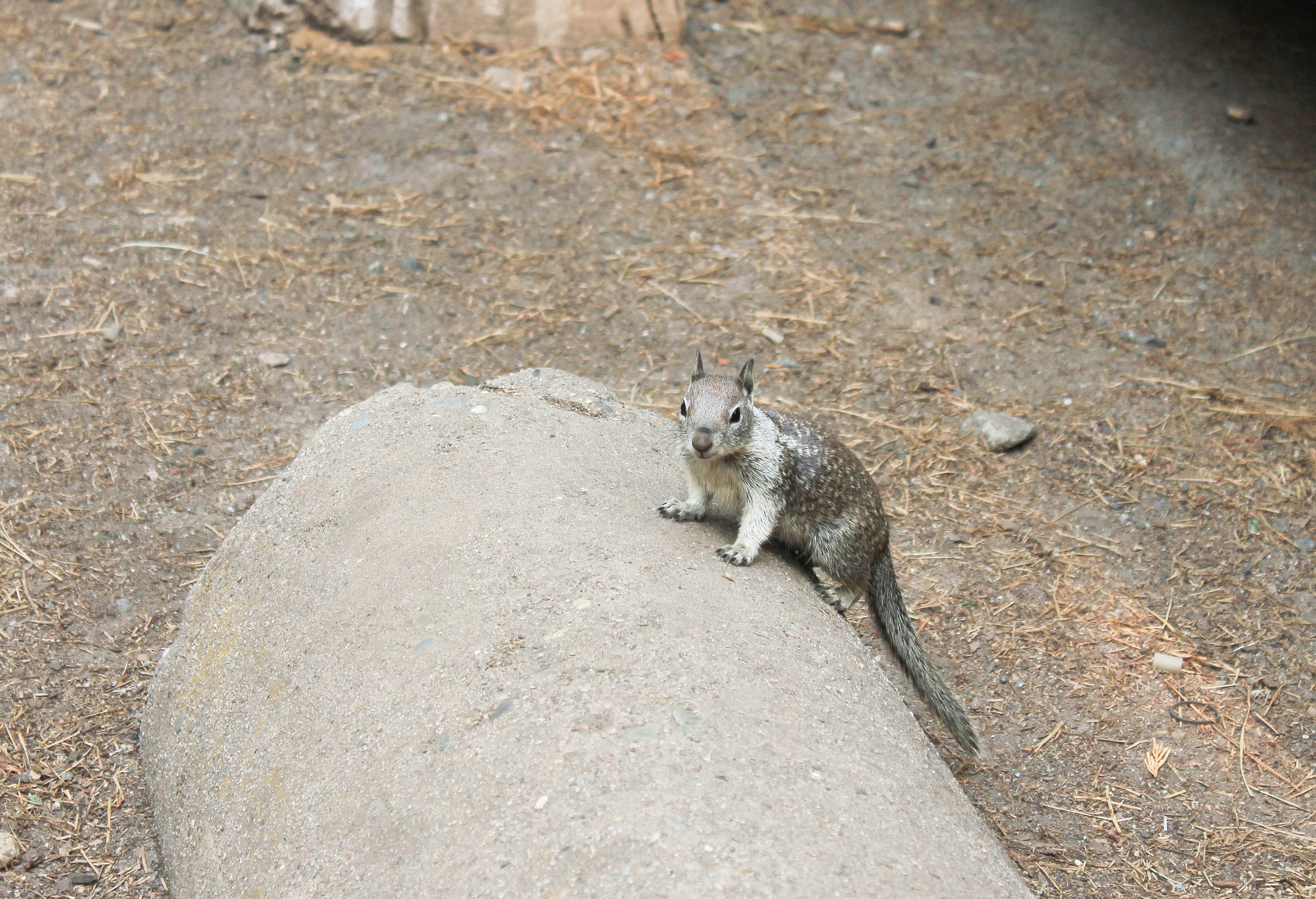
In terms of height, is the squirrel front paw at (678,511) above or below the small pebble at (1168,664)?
above

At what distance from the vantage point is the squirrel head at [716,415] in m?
3.49

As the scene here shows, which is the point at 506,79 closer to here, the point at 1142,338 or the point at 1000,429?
the point at 1000,429

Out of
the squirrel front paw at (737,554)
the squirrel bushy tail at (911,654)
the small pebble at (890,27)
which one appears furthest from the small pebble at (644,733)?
the small pebble at (890,27)

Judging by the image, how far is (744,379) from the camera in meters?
3.69

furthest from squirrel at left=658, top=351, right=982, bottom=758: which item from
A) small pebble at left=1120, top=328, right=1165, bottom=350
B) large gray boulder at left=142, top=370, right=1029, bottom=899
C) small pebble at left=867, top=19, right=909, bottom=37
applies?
small pebble at left=867, top=19, right=909, bottom=37

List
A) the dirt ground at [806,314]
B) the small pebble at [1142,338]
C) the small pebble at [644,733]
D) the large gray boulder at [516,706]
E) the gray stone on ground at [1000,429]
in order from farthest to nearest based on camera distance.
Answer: the small pebble at [1142,338], the gray stone on ground at [1000,429], the dirt ground at [806,314], the small pebble at [644,733], the large gray boulder at [516,706]

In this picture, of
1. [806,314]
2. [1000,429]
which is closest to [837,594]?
[1000,429]

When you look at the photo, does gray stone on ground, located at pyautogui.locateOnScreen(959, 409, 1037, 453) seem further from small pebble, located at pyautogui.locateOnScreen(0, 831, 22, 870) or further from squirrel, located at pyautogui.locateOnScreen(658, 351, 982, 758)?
small pebble, located at pyautogui.locateOnScreen(0, 831, 22, 870)

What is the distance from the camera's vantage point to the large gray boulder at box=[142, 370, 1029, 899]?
2.48 metres

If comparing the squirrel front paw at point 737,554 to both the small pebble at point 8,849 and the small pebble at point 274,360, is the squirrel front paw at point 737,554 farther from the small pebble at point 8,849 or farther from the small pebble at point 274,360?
the small pebble at point 274,360

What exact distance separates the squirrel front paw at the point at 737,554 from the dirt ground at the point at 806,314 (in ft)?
3.76

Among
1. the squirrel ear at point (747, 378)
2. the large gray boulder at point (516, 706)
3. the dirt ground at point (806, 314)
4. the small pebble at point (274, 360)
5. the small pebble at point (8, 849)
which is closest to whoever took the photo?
the large gray boulder at point (516, 706)

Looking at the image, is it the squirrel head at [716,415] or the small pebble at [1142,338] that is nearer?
the squirrel head at [716,415]

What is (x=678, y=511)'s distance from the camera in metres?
3.77
